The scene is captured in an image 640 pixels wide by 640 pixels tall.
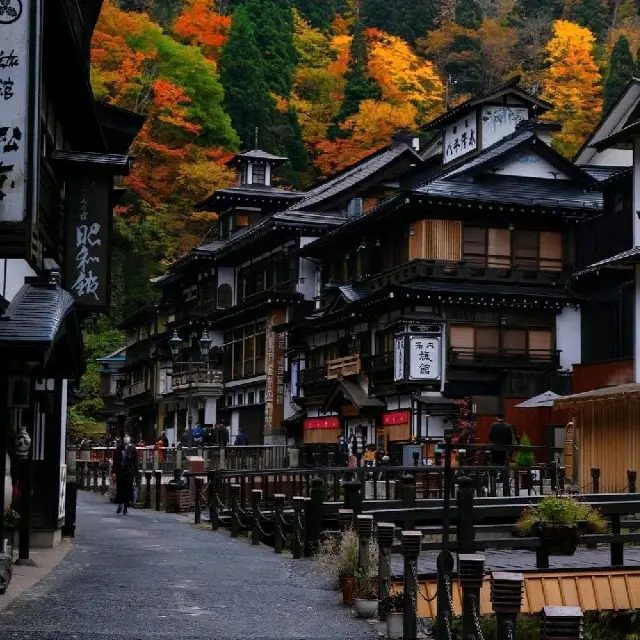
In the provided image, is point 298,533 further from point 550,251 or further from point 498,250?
point 550,251

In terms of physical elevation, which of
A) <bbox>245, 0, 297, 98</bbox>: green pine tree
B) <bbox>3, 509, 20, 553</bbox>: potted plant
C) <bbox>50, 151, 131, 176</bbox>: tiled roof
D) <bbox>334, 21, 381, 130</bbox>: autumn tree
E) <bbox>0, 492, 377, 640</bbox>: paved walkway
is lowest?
<bbox>0, 492, 377, 640</bbox>: paved walkway

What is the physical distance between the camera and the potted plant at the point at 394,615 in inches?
506

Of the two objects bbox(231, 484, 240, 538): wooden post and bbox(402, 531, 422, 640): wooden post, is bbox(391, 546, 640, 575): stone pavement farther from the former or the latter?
bbox(231, 484, 240, 538): wooden post

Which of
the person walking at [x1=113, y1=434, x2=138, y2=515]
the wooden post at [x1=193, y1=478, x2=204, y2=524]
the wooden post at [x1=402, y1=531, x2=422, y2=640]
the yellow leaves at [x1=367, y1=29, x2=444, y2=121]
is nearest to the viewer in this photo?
Answer: the wooden post at [x1=402, y1=531, x2=422, y2=640]

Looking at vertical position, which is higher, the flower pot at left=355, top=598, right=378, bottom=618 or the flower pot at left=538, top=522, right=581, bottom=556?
the flower pot at left=538, top=522, right=581, bottom=556

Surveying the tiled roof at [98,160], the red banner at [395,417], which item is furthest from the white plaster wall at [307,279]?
the tiled roof at [98,160]

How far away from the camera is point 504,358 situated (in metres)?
45.9

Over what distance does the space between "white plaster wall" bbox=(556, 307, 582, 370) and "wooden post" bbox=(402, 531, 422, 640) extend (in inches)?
1389

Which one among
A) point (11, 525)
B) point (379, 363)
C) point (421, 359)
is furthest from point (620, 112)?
point (11, 525)

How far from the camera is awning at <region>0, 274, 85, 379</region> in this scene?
12.8 meters

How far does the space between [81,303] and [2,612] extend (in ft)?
20.7

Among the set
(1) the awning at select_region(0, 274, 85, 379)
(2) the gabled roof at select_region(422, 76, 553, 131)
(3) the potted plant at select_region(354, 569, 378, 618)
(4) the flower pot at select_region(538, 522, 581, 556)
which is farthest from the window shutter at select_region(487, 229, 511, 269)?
(4) the flower pot at select_region(538, 522, 581, 556)

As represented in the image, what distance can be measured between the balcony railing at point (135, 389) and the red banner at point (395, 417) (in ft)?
97.4

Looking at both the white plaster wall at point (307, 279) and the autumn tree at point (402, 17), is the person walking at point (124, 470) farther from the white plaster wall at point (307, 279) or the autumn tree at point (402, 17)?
the autumn tree at point (402, 17)
